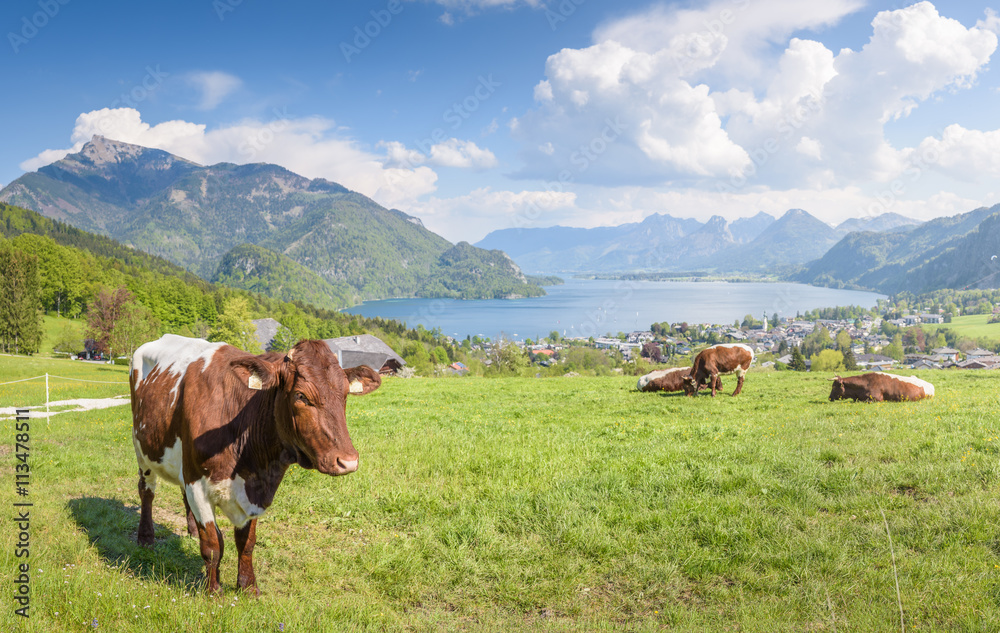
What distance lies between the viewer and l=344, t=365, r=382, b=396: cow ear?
4242 millimetres

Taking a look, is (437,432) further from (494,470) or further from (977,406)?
(977,406)

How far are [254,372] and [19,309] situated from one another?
81.1 meters

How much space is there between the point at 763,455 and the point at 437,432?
697 cm

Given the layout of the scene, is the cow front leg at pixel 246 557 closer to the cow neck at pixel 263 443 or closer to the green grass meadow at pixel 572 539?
the green grass meadow at pixel 572 539

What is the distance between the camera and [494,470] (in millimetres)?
8211

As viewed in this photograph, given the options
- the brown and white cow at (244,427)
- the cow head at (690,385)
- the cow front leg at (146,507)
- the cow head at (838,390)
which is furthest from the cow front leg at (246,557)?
the cow head at (838,390)

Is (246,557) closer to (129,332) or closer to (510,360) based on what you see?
(510,360)

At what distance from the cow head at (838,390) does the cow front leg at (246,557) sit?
17247 mm

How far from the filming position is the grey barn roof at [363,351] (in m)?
70.9

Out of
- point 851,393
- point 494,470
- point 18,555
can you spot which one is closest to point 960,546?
point 494,470

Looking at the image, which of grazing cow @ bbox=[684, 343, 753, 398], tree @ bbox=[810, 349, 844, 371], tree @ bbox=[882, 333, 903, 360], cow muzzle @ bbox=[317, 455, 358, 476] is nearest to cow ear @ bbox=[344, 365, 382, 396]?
cow muzzle @ bbox=[317, 455, 358, 476]

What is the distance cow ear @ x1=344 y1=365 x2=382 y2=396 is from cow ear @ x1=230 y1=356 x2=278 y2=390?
0.64m

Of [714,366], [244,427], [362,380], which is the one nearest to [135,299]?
[714,366]

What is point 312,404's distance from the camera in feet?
12.9
